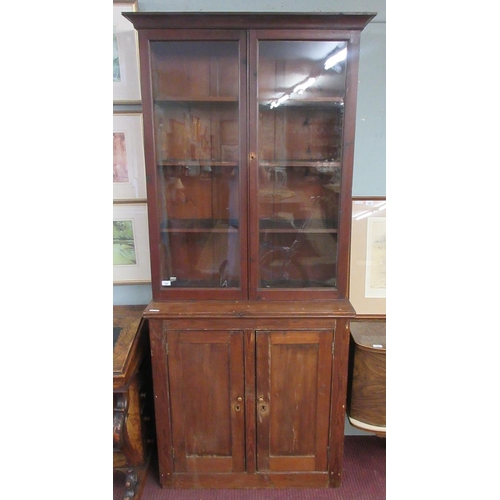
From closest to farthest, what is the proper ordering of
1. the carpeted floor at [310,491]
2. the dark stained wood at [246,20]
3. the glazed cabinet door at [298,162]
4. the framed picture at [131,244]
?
the dark stained wood at [246,20] < the glazed cabinet door at [298,162] < the carpeted floor at [310,491] < the framed picture at [131,244]

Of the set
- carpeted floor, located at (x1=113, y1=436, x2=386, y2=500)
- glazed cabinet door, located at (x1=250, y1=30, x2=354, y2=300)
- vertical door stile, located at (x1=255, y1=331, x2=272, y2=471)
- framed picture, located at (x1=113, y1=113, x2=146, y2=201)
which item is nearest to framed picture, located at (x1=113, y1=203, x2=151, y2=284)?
framed picture, located at (x1=113, y1=113, x2=146, y2=201)

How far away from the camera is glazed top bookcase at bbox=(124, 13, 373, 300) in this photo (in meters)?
1.27

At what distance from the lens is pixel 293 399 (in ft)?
4.64

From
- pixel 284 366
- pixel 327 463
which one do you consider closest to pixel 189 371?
pixel 284 366

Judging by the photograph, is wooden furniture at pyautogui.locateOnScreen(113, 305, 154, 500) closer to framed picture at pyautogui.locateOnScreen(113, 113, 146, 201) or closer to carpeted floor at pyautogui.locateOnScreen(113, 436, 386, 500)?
carpeted floor at pyautogui.locateOnScreen(113, 436, 386, 500)

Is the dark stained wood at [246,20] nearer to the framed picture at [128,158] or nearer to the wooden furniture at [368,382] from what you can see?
the framed picture at [128,158]

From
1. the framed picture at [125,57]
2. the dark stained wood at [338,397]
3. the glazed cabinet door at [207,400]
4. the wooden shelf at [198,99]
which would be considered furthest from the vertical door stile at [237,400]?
the framed picture at [125,57]

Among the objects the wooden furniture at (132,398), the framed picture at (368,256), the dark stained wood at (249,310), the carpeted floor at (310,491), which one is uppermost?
the framed picture at (368,256)

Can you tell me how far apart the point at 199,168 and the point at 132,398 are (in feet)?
3.57

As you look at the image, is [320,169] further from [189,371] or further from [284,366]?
[189,371]

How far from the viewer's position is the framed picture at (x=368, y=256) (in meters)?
1.63

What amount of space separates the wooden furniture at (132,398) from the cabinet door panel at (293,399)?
0.54 meters

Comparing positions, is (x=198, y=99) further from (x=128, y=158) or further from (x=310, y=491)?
(x=310, y=491)

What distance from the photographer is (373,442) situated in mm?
1781
